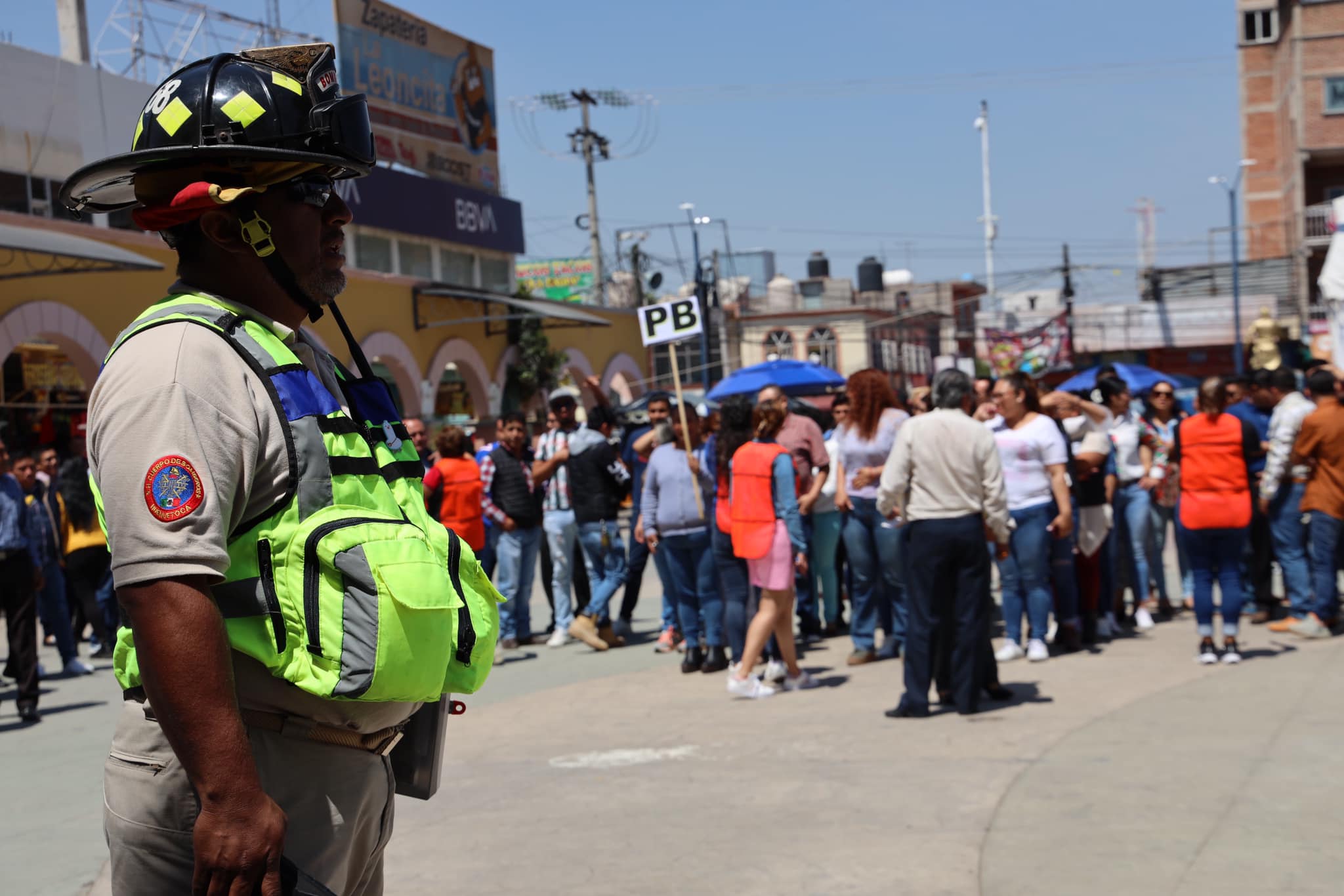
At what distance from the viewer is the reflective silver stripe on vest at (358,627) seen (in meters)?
2.09

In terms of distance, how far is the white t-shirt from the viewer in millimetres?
9211

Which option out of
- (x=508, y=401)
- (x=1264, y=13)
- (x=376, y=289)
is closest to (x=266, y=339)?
(x=376, y=289)

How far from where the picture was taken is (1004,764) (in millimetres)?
6480

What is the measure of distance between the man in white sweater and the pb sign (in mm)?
5383

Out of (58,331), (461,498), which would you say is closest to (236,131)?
(461,498)

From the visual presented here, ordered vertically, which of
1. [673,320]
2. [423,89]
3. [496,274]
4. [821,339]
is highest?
[423,89]

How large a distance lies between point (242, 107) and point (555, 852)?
3.73 metres

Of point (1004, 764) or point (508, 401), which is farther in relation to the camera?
point (508, 401)

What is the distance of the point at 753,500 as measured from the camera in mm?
8680

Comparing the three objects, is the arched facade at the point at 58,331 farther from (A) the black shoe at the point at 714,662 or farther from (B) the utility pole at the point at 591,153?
(B) the utility pole at the point at 591,153

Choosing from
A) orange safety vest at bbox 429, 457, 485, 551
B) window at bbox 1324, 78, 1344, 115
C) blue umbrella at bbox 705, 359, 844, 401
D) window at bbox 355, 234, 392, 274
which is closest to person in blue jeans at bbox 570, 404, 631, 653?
orange safety vest at bbox 429, 457, 485, 551

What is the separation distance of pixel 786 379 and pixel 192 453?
45.6ft

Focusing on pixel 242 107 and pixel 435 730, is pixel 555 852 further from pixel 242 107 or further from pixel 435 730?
pixel 242 107

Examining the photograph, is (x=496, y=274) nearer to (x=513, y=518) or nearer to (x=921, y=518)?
(x=513, y=518)
